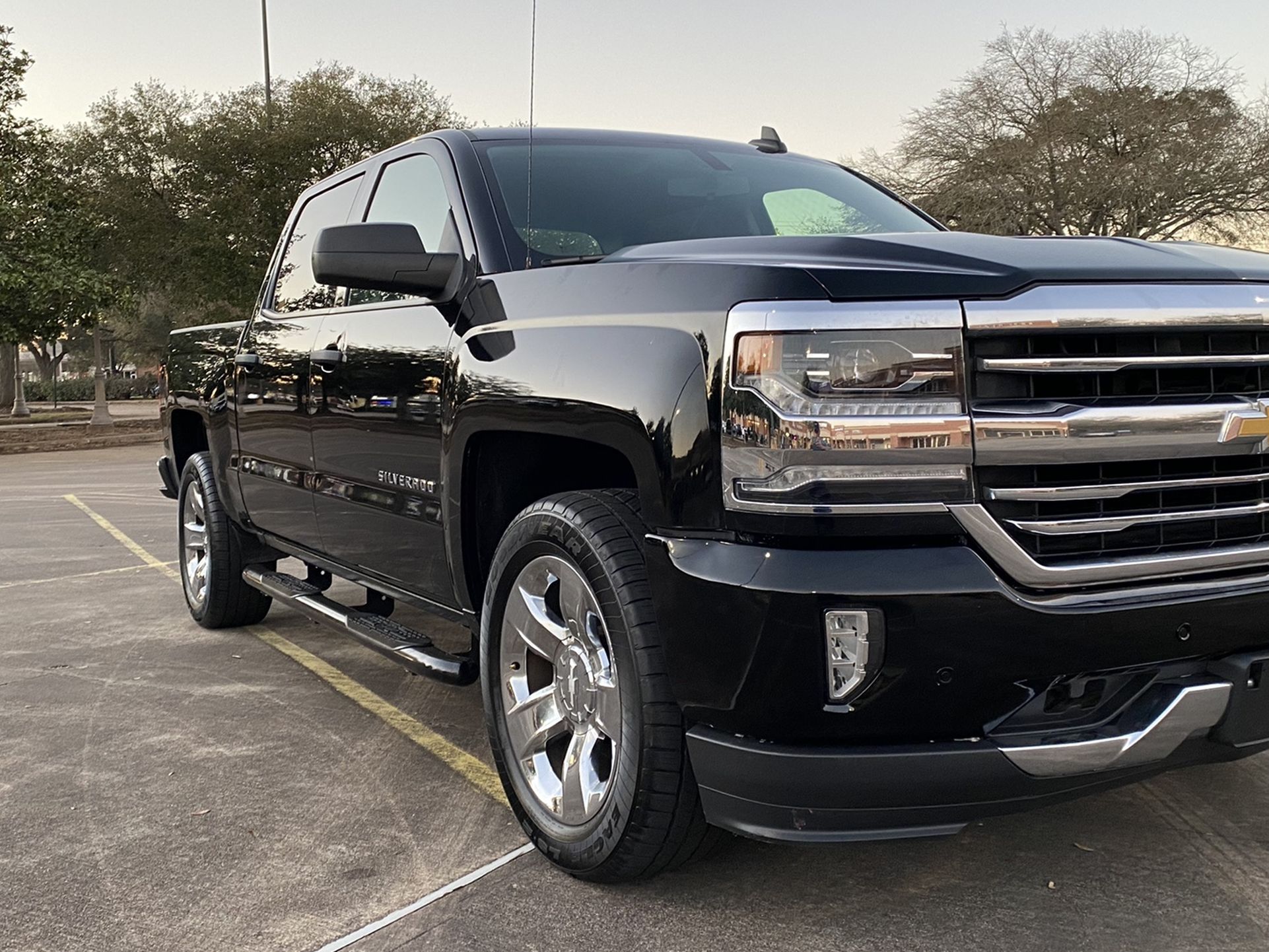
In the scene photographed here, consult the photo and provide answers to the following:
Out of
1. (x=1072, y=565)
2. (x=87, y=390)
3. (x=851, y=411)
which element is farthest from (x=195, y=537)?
(x=87, y=390)

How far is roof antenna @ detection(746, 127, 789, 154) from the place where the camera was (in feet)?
15.3

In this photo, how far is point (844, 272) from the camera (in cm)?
247

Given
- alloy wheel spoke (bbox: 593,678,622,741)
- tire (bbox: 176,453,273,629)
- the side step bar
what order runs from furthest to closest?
tire (bbox: 176,453,273,629) < the side step bar < alloy wheel spoke (bbox: 593,678,622,741)

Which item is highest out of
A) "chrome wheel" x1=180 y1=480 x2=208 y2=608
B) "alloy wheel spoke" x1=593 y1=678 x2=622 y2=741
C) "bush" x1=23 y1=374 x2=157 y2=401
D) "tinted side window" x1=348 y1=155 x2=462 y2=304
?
"tinted side window" x1=348 y1=155 x2=462 y2=304

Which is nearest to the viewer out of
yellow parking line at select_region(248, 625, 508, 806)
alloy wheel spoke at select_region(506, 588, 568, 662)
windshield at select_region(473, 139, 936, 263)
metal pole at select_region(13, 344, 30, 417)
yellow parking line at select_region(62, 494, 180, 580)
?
alloy wheel spoke at select_region(506, 588, 568, 662)

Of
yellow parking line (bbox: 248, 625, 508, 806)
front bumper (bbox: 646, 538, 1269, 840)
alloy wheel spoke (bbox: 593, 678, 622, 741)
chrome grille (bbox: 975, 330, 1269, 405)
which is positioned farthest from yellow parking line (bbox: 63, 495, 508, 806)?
chrome grille (bbox: 975, 330, 1269, 405)

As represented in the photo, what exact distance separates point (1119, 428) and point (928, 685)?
60cm

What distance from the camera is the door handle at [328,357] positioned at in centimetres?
429

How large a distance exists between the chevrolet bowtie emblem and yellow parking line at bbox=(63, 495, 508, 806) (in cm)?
217

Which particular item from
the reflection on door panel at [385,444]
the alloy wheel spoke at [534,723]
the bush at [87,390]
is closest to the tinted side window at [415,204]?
the reflection on door panel at [385,444]

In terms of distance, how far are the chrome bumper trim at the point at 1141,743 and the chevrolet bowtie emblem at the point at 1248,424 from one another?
488 mm

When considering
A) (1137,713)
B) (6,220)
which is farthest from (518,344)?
(6,220)

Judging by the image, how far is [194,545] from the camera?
627cm

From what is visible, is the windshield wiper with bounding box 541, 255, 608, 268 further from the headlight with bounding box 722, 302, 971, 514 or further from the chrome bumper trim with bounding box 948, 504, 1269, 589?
the chrome bumper trim with bounding box 948, 504, 1269, 589
